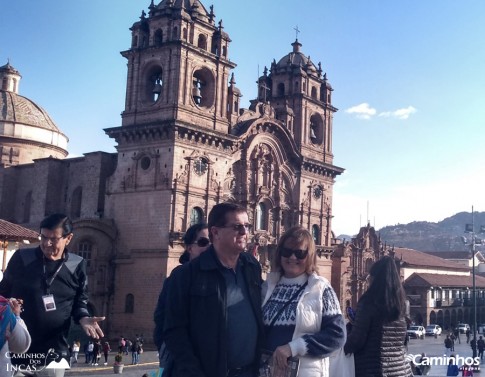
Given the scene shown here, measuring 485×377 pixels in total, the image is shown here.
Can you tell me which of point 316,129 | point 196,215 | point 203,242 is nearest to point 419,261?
Result: point 316,129

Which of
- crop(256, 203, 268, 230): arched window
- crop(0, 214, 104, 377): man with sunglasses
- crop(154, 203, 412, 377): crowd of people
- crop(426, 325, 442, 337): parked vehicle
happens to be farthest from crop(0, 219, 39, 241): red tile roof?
crop(426, 325, 442, 337): parked vehicle

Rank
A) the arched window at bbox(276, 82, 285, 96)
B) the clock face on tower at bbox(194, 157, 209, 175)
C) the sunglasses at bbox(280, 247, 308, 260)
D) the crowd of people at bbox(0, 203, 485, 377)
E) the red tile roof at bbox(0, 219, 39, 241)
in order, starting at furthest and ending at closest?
the arched window at bbox(276, 82, 285, 96) → the clock face on tower at bbox(194, 157, 209, 175) → the red tile roof at bbox(0, 219, 39, 241) → the sunglasses at bbox(280, 247, 308, 260) → the crowd of people at bbox(0, 203, 485, 377)

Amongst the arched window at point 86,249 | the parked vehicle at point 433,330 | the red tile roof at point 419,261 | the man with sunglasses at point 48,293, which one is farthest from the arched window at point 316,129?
the man with sunglasses at point 48,293

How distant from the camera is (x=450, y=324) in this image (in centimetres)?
5862

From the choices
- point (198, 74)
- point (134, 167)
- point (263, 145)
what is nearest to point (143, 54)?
point (198, 74)

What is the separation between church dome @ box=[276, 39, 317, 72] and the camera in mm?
43469

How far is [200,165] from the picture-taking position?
105ft

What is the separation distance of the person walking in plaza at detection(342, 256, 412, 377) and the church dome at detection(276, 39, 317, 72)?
3876 cm

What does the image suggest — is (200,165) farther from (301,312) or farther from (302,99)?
(301,312)

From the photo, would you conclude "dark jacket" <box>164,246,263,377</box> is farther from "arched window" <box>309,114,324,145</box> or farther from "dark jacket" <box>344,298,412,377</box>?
"arched window" <box>309,114,324,145</box>

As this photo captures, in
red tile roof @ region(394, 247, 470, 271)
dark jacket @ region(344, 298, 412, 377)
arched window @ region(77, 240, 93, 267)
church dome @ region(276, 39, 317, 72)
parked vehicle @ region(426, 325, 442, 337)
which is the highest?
church dome @ region(276, 39, 317, 72)

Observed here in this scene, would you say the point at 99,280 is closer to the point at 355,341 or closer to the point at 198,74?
the point at 198,74

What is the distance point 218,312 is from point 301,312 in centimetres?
69

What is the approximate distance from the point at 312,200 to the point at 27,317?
37.2m
